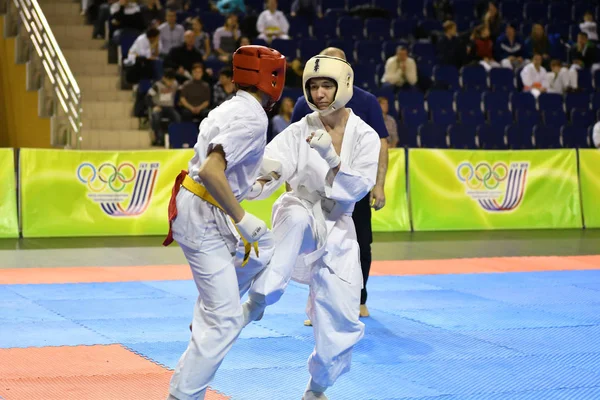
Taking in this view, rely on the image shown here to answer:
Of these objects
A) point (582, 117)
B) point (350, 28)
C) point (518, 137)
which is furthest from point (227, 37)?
point (582, 117)

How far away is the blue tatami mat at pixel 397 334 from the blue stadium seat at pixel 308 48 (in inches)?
303

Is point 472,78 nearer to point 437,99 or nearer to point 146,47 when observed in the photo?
point 437,99

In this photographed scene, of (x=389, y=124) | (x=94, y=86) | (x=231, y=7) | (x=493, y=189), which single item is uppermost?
(x=231, y=7)

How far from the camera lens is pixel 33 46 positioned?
15.7 meters

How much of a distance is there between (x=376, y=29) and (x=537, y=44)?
351 centimetres

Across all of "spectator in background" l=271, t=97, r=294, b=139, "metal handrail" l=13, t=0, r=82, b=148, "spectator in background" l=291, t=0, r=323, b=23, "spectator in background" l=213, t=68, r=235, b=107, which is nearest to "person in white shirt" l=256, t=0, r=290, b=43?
"spectator in background" l=291, t=0, r=323, b=23

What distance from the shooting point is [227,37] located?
15961 mm

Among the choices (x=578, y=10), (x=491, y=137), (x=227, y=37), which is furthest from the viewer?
(x=578, y=10)

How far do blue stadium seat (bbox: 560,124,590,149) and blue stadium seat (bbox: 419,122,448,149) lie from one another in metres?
2.67

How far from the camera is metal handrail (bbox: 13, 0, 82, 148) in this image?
1421 cm

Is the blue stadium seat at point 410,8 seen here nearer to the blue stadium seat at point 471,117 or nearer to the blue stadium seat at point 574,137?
the blue stadium seat at point 471,117

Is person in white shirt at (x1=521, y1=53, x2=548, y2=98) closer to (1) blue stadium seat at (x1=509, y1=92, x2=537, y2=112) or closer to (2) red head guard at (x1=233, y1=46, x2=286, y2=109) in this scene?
(1) blue stadium seat at (x1=509, y1=92, x2=537, y2=112)

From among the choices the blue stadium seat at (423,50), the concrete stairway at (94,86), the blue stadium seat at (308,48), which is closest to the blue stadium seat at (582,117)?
the blue stadium seat at (423,50)

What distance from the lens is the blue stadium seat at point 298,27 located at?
17422 mm
